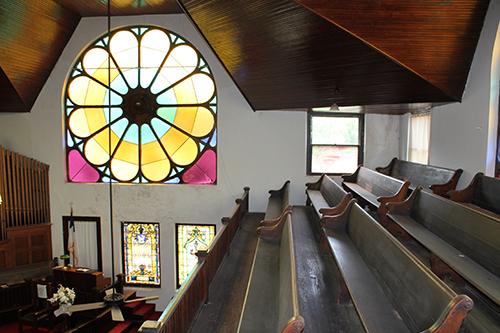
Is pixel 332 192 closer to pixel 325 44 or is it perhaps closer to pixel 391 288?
pixel 325 44

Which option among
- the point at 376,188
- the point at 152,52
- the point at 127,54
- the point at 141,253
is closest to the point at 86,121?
the point at 127,54

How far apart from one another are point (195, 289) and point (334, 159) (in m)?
4.19

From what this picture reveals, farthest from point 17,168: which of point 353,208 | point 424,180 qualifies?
point 424,180

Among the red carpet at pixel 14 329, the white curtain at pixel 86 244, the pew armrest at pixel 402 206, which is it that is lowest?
the red carpet at pixel 14 329

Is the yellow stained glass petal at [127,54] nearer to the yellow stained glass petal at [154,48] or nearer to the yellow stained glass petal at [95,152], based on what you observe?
the yellow stained glass petal at [154,48]

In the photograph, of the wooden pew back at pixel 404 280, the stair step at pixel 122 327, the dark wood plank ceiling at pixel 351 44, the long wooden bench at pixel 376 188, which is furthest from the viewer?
the stair step at pixel 122 327

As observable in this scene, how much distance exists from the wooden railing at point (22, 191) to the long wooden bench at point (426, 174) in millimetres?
6665

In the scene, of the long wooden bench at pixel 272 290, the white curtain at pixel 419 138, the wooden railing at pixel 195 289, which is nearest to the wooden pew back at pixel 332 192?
the long wooden bench at pixel 272 290

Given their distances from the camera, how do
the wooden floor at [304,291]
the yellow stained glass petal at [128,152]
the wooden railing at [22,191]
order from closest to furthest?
the wooden floor at [304,291] → the wooden railing at [22,191] → the yellow stained glass petal at [128,152]

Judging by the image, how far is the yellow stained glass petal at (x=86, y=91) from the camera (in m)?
6.59

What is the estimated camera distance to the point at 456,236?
8.79 ft

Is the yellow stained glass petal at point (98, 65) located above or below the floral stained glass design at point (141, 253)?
above

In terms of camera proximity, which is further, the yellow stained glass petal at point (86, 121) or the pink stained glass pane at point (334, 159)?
the yellow stained glass petal at point (86, 121)

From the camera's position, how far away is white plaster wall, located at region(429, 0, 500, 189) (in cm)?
346
